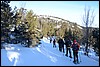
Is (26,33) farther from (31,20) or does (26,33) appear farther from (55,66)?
(55,66)

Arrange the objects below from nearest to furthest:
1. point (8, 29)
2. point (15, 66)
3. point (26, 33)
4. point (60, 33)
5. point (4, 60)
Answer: point (15, 66), point (4, 60), point (8, 29), point (26, 33), point (60, 33)

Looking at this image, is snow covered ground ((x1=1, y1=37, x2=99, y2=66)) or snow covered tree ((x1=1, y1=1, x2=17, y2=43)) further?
snow covered tree ((x1=1, y1=1, x2=17, y2=43))

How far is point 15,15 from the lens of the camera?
2047 centimetres

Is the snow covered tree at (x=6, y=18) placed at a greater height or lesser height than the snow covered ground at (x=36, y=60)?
greater

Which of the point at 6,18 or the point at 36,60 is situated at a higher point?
the point at 6,18

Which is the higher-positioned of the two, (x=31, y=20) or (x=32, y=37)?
(x=31, y=20)

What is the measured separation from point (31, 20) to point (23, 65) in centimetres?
1398

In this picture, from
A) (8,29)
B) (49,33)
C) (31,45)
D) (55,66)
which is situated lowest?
(49,33)

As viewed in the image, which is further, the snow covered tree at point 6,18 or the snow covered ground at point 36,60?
the snow covered tree at point 6,18

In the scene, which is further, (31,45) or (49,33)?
(49,33)

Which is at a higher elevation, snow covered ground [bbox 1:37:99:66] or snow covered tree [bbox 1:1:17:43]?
snow covered tree [bbox 1:1:17:43]

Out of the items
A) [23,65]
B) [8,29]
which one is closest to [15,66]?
[23,65]

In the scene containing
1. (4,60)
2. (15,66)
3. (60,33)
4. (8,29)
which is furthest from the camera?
(60,33)

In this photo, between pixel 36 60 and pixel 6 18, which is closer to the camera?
pixel 36 60
